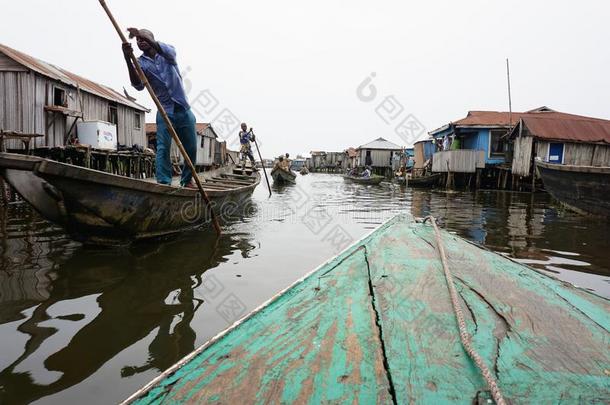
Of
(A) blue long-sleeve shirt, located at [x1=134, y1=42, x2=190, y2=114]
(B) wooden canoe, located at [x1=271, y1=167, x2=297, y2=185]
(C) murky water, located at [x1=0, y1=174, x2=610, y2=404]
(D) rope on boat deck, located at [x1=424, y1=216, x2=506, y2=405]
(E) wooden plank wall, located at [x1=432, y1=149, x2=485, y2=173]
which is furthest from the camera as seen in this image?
(B) wooden canoe, located at [x1=271, y1=167, x2=297, y2=185]

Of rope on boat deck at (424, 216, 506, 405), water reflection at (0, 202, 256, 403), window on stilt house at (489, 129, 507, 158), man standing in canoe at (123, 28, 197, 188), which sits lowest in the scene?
water reflection at (0, 202, 256, 403)

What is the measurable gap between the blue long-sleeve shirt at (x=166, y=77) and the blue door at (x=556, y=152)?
1697 centimetres

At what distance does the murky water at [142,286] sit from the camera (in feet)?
6.15

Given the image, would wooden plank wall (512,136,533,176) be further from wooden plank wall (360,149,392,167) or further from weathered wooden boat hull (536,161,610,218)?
wooden plank wall (360,149,392,167)

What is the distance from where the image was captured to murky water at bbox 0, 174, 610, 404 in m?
1.88

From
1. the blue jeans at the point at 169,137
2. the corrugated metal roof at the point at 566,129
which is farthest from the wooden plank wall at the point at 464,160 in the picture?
the blue jeans at the point at 169,137

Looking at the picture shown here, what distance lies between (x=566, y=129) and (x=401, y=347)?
772 inches

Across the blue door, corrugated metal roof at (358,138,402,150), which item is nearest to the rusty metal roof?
the blue door

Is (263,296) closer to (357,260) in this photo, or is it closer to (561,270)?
(357,260)

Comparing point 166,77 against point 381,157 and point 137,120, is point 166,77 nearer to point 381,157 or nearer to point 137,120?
point 137,120

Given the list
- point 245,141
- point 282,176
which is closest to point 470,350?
point 245,141

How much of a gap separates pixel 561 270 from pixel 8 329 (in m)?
5.00

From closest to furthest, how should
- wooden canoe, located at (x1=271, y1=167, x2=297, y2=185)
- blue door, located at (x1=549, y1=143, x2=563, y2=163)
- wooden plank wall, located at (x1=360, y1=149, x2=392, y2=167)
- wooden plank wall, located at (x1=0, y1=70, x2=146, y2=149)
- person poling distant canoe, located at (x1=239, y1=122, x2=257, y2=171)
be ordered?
wooden plank wall, located at (x1=0, y1=70, x2=146, y2=149) < person poling distant canoe, located at (x1=239, y1=122, x2=257, y2=171) < blue door, located at (x1=549, y1=143, x2=563, y2=163) < wooden canoe, located at (x1=271, y1=167, x2=297, y2=185) < wooden plank wall, located at (x1=360, y1=149, x2=392, y2=167)

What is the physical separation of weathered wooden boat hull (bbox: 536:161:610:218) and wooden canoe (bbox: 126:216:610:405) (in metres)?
6.36
